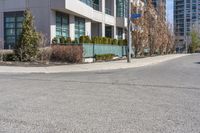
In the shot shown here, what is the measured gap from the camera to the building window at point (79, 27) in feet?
119

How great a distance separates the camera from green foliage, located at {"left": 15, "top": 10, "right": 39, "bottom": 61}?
2516 centimetres

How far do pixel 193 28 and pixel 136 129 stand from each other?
4430 inches

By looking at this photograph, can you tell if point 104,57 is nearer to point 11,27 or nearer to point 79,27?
point 79,27

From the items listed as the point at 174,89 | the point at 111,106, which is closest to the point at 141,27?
the point at 174,89

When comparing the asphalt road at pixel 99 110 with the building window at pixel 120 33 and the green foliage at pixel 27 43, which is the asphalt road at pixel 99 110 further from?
the building window at pixel 120 33

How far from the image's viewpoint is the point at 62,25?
107 ft

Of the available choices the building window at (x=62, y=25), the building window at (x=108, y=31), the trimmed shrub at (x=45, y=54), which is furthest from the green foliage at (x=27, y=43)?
the building window at (x=108, y=31)

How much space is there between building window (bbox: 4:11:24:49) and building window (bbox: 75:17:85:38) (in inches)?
295

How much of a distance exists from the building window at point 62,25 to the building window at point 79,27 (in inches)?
102

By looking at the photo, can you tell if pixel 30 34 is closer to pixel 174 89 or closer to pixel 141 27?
pixel 174 89

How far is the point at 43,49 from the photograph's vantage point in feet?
85.9

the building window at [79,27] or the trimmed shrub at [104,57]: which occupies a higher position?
the building window at [79,27]

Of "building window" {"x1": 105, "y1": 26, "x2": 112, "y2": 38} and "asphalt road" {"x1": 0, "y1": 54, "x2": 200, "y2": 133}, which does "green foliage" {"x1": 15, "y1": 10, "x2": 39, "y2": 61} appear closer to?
"asphalt road" {"x1": 0, "y1": 54, "x2": 200, "y2": 133}

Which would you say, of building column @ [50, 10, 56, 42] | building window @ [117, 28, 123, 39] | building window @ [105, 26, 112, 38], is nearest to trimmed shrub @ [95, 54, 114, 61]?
building column @ [50, 10, 56, 42]
